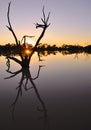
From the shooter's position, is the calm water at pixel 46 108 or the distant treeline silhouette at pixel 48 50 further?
the distant treeline silhouette at pixel 48 50

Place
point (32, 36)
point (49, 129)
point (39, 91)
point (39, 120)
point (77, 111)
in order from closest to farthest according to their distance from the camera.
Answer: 1. point (49, 129)
2. point (39, 120)
3. point (77, 111)
4. point (39, 91)
5. point (32, 36)

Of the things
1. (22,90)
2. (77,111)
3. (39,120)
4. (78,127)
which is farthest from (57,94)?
(78,127)

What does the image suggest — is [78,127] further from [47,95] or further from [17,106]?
[47,95]

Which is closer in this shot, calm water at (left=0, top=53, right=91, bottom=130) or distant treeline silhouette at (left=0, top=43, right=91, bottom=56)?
calm water at (left=0, top=53, right=91, bottom=130)

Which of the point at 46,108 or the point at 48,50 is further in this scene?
the point at 48,50

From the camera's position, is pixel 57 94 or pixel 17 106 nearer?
pixel 17 106

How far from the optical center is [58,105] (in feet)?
16.8

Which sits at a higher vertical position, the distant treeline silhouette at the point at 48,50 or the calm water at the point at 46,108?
the calm water at the point at 46,108

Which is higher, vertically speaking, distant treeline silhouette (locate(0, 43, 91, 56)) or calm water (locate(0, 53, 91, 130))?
calm water (locate(0, 53, 91, 130))

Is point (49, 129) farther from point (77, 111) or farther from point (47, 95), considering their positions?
point (47, 95)

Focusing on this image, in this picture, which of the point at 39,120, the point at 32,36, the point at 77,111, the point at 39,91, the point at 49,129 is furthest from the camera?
the point at 32,36

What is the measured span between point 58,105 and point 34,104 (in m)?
0.53

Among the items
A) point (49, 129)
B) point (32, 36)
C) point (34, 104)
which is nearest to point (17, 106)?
point (34, 104)

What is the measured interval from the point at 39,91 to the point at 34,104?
1509 millimetres
